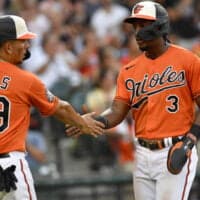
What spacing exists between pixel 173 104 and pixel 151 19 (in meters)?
0.77

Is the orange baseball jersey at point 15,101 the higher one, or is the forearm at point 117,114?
the orange baseball jersey at point 15,101

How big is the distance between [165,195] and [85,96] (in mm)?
4719

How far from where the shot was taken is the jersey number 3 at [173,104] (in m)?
7.77

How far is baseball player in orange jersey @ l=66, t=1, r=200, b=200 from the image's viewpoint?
772 cm

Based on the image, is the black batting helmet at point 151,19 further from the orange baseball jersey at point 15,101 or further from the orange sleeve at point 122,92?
the orange baseball jersey at point 15,101

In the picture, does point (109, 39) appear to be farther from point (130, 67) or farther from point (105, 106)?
point (130, 67)

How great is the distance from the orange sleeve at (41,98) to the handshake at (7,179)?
1.87 feet

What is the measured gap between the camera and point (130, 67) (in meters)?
8.05

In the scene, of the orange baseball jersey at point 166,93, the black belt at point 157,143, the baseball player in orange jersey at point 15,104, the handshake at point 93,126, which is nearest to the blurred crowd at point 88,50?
the handshake at point 93,126

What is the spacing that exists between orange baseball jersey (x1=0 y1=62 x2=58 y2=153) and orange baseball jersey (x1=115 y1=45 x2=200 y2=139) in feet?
3.09

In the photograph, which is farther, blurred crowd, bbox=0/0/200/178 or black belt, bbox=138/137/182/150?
blurred crowd, bbox=0/0/200/178

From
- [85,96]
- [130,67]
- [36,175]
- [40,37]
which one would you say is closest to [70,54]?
[40,37]

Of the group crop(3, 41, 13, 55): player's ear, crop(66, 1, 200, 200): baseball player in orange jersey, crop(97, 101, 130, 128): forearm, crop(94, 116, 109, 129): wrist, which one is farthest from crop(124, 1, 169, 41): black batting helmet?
crop(3, 41, 13, 55): player's ear

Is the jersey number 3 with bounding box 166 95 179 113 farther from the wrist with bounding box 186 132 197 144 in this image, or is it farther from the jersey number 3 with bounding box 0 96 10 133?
the jersey number 3 with bounding box 0 96 10 133
